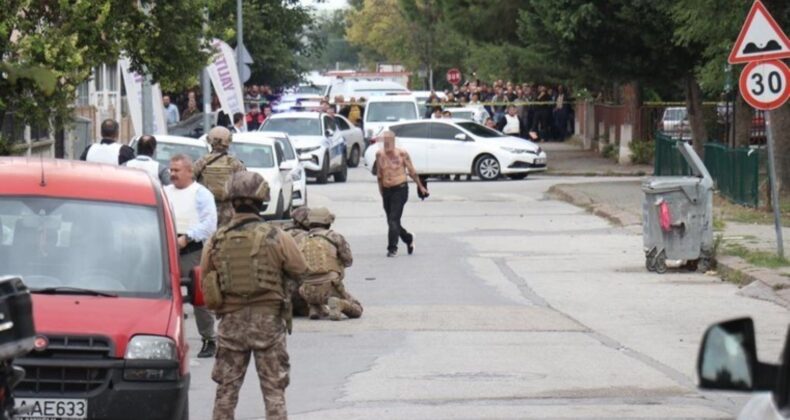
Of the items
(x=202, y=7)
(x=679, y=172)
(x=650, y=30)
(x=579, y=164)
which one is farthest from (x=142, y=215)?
(x=579, y=164)

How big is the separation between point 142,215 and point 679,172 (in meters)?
22.2

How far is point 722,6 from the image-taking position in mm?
26688

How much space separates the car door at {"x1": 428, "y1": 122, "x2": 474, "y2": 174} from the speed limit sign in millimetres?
20673

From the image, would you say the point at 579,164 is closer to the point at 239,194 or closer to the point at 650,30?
the point at 650,30

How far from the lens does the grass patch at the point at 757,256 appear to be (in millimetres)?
18875

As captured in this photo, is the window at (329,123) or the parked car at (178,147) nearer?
the parked car at (178,147)

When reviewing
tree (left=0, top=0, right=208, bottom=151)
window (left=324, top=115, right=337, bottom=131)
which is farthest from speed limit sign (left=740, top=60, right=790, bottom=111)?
window (left=324, top=115, right=337, bottom=131)

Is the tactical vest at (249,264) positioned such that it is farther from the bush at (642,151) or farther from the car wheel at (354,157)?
the car wheel at (354,157)

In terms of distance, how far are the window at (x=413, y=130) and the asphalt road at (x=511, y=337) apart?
14.6 metres

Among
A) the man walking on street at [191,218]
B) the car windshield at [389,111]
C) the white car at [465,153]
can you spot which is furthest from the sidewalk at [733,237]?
the car windshield at [389,111]

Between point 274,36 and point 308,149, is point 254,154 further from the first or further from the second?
point 274,36

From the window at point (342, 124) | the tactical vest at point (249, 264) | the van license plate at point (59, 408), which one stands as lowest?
the window at point (342, 124)

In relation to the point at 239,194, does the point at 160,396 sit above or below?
below

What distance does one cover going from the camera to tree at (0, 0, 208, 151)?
16.5 m
